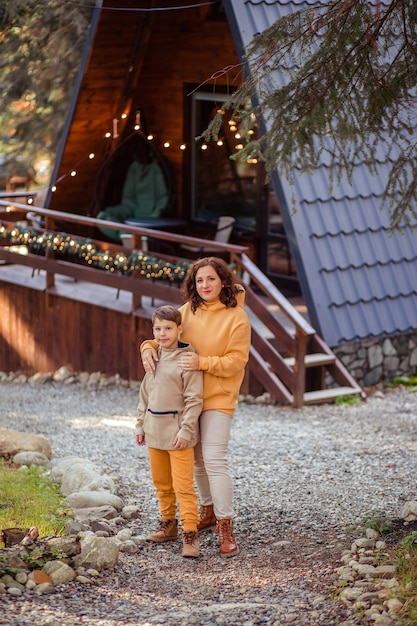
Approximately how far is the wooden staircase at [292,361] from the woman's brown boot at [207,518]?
3559 millimetres

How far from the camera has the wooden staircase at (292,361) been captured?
363 inches

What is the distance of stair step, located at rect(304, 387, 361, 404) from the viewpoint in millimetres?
9352

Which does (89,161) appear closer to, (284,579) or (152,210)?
(152,210)

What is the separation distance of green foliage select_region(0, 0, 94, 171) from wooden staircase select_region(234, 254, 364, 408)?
662 cm

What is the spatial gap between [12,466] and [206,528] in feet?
6.49

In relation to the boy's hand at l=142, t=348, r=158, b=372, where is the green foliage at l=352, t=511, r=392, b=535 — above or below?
below

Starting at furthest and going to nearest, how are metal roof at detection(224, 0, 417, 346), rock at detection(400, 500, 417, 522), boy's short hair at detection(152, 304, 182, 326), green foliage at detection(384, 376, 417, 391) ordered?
1. green foliage at detection(384, 376, 417, 391)
2. metal roof at detection(224, 0, 417, 346)
3. rock at detection(400, 500, 417, 522)
4. boy's short hair at detection(152, 304, 182, 326)

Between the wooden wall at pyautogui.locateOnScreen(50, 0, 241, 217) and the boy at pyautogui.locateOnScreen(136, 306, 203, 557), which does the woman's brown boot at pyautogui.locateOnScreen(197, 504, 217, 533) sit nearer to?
the boy at pyautogui.locateOnScreen(136, 306, 203, 557)

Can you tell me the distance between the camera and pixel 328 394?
943 centimetres

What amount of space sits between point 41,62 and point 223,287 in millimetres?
12296

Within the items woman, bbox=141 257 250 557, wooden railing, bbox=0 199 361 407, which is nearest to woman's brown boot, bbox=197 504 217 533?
woman, bbox=141 257 250 557

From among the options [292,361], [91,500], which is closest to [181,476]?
[91,500]

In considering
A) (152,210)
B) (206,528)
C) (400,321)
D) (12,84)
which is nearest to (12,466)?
(206,528)

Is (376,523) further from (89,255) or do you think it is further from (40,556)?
(89,255)
